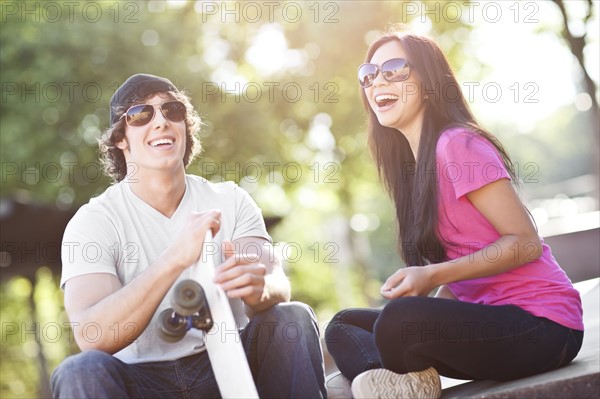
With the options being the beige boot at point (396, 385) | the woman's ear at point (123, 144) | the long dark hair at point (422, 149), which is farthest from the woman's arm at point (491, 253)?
the woman's ear at point (123, 144)

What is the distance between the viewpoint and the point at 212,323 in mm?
3104

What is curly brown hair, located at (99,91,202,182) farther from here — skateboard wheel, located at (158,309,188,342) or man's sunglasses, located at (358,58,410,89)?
skateboard wheel, located at (158,309,188,342)

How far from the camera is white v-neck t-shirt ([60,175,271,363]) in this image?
136 inches

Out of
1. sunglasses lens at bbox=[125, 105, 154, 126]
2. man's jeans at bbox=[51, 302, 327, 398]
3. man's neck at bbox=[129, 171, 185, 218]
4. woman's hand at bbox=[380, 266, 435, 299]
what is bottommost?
man's jeans at bbox=[51, 302, 327, 398]

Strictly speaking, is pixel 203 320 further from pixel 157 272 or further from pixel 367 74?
pixel 367 74

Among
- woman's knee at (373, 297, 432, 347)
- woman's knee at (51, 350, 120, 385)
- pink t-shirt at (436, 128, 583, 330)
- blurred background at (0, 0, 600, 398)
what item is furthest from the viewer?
blurred background at (0, 0, 600, 398)

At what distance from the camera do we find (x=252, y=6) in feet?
66.3

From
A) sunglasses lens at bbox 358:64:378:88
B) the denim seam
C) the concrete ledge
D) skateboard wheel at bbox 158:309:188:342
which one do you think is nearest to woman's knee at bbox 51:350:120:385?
skateboard wheel at bbox 158:309:188:342

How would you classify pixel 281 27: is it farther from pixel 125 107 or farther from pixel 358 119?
pixel 125 107

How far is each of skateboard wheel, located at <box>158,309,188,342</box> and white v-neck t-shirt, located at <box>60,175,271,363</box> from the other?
13 cm

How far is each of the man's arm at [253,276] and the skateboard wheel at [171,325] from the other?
0.22 metres

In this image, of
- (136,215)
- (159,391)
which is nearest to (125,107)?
(136,215)

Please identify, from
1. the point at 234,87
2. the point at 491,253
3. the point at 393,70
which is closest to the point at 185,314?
the point at 491,253

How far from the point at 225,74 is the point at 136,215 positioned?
15.8 meters
